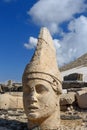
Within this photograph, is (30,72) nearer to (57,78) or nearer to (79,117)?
(57,78)

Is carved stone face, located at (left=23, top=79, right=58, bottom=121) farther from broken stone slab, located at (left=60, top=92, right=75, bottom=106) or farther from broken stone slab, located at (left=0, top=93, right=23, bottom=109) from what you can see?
broken stone slab, located at (left=0, top=93, right=23, bottom=109)

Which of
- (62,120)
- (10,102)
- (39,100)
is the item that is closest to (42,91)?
(39,100)

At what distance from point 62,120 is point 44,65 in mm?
1931

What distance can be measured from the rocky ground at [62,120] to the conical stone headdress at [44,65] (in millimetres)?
1005

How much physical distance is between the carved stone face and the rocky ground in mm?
614

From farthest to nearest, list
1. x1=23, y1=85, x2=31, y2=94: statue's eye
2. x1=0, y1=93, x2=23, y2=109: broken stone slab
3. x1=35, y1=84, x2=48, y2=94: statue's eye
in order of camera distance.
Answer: x1=0, y1=93, x2=23, y2=109: broken stone slab < x1=23, y1=85, x2=31, y2=94: statue's eye < x1=35, y1=84, x2=48, y2=94: statue's eye

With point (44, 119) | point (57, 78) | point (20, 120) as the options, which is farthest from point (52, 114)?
point (20, 120)

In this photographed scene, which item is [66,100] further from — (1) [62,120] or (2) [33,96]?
(2) [33,96]

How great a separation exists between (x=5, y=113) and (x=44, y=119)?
2974 millimetres

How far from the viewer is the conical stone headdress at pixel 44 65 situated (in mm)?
9703

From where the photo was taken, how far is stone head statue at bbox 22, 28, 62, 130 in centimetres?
954

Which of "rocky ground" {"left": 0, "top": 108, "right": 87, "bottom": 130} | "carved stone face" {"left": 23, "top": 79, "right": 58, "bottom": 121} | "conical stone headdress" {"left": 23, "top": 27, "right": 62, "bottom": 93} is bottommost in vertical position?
"rocky ground" {"left": 0, "top": 108, "right": 87, "bottom": 130}

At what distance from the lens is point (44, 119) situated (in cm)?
965

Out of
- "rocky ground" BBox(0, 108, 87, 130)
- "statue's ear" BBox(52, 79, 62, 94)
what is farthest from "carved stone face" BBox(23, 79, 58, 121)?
"rocky ground" BBox(0, 108, 87, 130)
